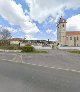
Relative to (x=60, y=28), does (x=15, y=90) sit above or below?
below

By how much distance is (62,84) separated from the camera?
10727 millimetres

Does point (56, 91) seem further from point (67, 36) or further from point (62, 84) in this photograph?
point (67, 36)

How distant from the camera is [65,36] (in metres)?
117

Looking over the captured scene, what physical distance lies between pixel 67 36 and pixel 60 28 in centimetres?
615

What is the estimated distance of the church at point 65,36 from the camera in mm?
115812

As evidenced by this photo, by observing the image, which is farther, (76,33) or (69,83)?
(76,33)

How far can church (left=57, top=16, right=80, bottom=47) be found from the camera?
11581 centimetres

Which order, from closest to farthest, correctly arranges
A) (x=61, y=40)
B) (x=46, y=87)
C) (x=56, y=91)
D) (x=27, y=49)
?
(x=56, y=91)
(x=46, y=87)
(x=27, y=49)
(x=61, y=40)

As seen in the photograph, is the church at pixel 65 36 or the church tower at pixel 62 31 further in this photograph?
the church at pixel 65 36

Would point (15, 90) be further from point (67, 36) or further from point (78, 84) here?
point (67, 36)

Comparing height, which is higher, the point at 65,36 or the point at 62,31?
the point at 62,31

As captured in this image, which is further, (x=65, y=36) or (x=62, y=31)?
(x=65, y=36)

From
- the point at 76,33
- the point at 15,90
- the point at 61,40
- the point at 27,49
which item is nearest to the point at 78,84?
the point at 15,90

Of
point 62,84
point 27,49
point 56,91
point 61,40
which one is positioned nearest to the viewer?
point 56,91
